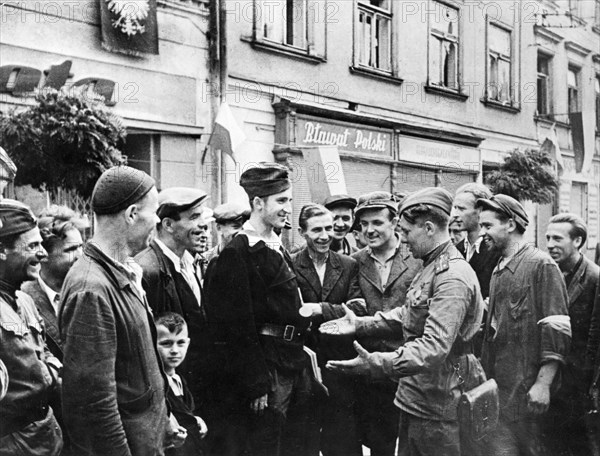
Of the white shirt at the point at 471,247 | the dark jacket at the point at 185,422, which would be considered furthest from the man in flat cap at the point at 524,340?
the dark jacket at the point at 185,422

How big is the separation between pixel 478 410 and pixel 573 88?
1722 centimetres

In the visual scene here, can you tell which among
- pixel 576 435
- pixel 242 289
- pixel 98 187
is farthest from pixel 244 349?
pixel 576 435

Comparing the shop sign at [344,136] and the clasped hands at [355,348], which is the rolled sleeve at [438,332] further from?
the shop sign at [344,136]

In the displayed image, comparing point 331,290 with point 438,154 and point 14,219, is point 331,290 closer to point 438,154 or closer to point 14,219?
point 14,219

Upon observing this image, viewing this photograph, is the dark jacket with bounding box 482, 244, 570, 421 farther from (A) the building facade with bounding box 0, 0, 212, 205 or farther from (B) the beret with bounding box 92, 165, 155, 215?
(A) the building facade with bounding box 0, 0, 212, 205

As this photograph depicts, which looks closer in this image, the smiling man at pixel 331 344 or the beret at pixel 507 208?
the beret at pixel 507 208

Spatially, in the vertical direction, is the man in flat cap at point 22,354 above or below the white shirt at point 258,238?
below

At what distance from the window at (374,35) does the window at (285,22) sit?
4.53 feet

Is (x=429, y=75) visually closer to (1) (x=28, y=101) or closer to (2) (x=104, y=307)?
Result: (1) (x=28, y=101)

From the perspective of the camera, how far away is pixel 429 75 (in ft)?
46.5

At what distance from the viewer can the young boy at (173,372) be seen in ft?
12.0

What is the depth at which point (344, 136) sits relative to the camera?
1257cm

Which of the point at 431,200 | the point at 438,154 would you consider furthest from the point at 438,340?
the point at 438,154

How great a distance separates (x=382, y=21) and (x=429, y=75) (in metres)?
1.48
